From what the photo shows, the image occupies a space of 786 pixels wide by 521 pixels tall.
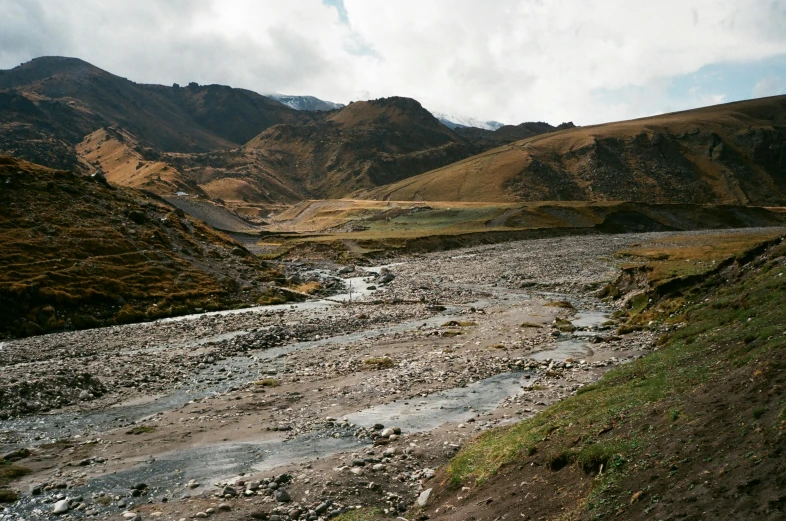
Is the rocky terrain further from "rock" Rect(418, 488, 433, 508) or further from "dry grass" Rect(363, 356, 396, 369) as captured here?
"dry grass" Rect(363, 356, 396, 369)

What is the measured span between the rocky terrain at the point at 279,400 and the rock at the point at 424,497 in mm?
162

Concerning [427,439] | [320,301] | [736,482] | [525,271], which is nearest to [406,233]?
[525,271]

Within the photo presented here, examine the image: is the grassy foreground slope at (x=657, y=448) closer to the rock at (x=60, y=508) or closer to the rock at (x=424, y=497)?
the rock at (x=424, y=497)

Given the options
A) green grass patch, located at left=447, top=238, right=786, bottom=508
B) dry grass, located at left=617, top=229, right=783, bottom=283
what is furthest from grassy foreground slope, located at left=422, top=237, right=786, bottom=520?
dry grass, located at left=617, top=229, right=783, bottom=283

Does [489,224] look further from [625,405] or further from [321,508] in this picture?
[321,508]

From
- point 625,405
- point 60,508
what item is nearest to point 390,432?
point 625,405

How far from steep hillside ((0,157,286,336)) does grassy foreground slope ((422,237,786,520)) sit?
48.6 m

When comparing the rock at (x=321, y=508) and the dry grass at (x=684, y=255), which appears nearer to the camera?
the rock at (x=321, y=508)

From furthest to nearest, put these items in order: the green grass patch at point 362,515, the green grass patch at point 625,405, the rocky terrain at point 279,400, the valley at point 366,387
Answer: the rocky terrain at point 279,400
the green grass patch at point 362,515
the green grass patch at point 625,405
the valley at point 366,387

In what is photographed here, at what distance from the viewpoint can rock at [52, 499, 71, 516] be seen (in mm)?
17578

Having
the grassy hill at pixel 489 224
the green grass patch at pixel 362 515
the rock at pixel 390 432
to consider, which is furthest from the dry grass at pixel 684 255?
the grassy hill at pixel 489 224

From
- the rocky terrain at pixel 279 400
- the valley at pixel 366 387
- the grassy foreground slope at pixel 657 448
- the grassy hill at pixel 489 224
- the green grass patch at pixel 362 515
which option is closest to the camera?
the grassy foreground slope at pixel 657 448

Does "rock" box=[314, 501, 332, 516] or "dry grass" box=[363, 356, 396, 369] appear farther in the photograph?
"dry grass" box=[363, 356, 396, 369]

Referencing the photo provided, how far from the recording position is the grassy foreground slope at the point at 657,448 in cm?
1080
